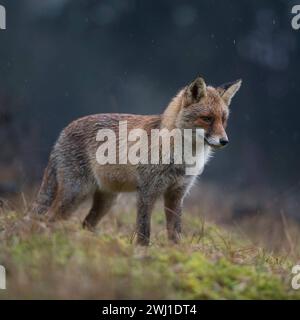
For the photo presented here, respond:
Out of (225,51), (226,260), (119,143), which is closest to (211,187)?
(225,51)

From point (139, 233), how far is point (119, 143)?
1.29 m

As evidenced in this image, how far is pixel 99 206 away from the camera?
8383 mm

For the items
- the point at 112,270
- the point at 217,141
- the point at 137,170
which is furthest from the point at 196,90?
the point at 112,270

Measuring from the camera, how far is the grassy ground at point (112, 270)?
16.1 feet

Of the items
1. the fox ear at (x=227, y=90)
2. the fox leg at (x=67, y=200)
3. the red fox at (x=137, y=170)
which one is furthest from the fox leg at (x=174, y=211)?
the fox ear at (x=227, y=90)

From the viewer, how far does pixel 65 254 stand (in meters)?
5.52

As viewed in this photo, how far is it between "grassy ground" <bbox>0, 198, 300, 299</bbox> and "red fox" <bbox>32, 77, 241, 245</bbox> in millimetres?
1051

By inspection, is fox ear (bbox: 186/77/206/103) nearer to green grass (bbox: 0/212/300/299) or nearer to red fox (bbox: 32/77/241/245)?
red fox (bbox: 32/77/241/245)

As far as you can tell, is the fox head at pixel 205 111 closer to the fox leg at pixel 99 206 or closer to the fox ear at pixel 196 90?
the fox ear at pixel 196 90

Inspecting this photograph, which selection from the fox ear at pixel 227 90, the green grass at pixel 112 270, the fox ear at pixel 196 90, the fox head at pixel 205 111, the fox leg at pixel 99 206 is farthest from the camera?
the fox leg at pixel 99 206

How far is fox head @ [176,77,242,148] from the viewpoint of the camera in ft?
23.9

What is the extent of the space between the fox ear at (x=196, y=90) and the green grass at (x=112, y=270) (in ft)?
6.25

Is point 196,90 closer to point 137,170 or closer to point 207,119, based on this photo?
point 207,119

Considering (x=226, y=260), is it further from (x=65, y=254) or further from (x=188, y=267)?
(x=65, y=254)
